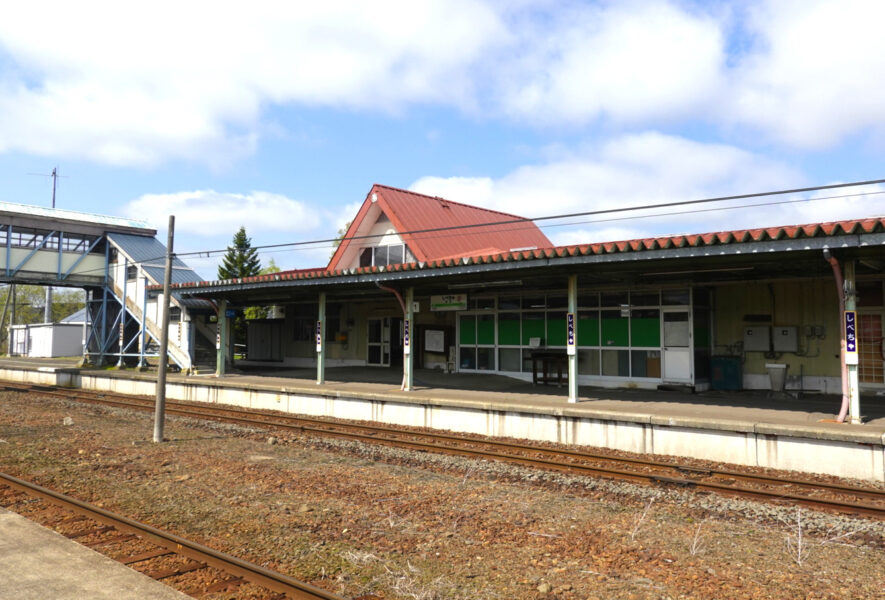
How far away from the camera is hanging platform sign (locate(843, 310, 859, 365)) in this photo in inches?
411

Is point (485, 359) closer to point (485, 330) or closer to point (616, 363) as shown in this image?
point (485, 330)

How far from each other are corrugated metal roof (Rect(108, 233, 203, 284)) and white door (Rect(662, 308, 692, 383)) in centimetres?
2227

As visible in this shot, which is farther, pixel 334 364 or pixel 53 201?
pixel 53 201

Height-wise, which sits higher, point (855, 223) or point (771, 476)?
point (855, 223)

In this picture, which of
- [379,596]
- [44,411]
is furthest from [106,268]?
[379,596]

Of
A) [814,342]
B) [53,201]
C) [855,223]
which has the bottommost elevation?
[814,342]

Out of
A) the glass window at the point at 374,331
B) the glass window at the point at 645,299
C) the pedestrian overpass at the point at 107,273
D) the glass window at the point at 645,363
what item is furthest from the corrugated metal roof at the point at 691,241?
the pedestrian overpass at the point at 107,273

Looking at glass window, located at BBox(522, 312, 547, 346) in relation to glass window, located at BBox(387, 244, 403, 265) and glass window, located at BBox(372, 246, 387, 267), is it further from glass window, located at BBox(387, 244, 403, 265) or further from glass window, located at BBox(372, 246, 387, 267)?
glass window, located at BBox(372, 246, 387, 267)

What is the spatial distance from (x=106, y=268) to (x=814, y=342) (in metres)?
31.7

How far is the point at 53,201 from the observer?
59.5 metres

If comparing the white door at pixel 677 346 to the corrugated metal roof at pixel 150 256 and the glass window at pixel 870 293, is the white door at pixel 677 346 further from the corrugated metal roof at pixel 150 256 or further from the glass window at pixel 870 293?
the corrugated metal roof at pixel 150 256

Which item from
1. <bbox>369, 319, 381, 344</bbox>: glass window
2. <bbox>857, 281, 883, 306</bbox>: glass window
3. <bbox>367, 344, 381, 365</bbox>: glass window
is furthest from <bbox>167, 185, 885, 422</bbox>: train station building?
<bbox>367, 344, 381, 365</bbox>: glass window

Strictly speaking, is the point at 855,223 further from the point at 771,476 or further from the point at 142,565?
the point at 142,565

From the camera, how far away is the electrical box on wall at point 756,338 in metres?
16.0
